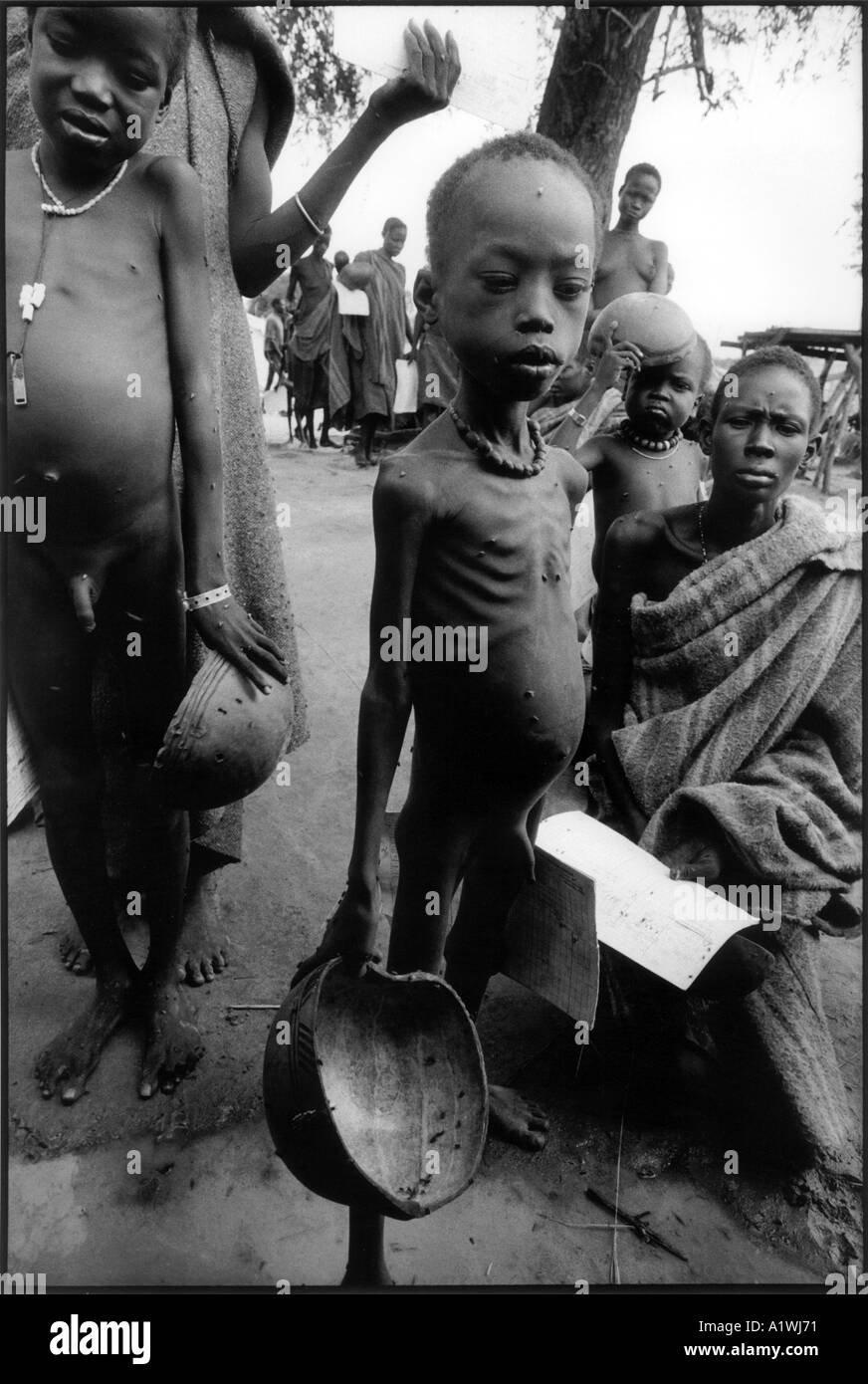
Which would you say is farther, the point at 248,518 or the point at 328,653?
the point at 328,653

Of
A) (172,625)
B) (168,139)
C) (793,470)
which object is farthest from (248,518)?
(793,470)

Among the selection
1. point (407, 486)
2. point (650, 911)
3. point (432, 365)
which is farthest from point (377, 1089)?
point (432, 365)

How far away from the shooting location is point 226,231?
1.56 meters

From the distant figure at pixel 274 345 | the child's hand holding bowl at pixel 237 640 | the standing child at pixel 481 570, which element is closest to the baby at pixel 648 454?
the standing child at pixel 481 570

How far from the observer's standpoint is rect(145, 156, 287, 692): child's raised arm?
1.44 meters

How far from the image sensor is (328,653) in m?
2.05

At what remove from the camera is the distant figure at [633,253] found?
5.55 feet

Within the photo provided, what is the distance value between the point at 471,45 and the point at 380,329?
1.63ft

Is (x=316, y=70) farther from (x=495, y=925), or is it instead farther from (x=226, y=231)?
(x=495, y=925)

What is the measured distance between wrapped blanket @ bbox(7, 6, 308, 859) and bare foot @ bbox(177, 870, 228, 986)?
32cm

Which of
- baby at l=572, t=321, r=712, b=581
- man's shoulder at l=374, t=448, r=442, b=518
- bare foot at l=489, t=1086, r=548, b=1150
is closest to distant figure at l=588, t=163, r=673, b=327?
baby at l=572, t=321, r=712, b=581

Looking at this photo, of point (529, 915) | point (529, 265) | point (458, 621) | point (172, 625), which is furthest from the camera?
point (529, 915)
